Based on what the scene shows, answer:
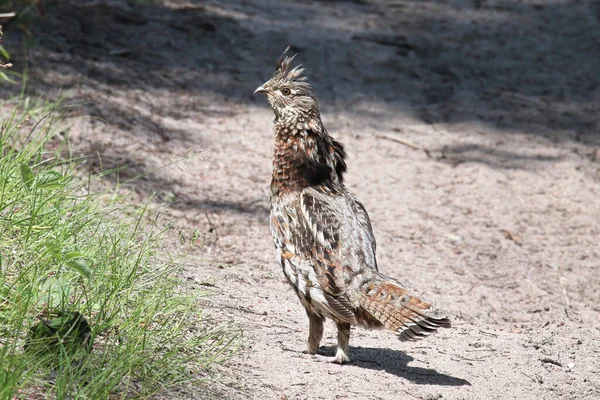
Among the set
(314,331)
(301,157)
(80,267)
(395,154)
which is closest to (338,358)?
(314,331)

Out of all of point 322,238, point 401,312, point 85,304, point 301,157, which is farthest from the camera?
point 301,157

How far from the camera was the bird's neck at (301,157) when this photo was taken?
17.8ft

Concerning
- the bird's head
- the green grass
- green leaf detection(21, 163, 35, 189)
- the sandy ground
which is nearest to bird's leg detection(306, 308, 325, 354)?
the sandy ground

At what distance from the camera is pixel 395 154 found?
9.57 m

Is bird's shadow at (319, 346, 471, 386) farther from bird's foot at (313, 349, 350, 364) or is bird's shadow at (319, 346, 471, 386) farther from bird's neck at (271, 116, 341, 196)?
bird's neck at (271, 116, 341, 196)

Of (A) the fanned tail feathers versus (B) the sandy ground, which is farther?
(B) the sandy ground

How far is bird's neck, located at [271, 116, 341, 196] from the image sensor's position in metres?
5.43

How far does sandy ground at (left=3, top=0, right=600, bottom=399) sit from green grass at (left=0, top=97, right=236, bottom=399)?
28cm

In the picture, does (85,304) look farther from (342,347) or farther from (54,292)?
(342,347)

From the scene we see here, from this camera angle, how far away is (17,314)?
159 inches

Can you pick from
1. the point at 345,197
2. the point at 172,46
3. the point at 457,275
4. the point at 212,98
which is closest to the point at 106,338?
the point at 345,197

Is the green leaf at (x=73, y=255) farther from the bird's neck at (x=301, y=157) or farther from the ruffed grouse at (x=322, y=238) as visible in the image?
the bird's neck at (x=301, y=157)

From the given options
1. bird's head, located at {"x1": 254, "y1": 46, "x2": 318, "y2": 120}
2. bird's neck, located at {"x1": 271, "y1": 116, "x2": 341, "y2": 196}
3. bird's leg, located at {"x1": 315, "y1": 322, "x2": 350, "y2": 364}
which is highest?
bird's head, located at {"x1": 254, "y1": 46, "x2": 318, "y2": 120}

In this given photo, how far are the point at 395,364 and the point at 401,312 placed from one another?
71 cm
